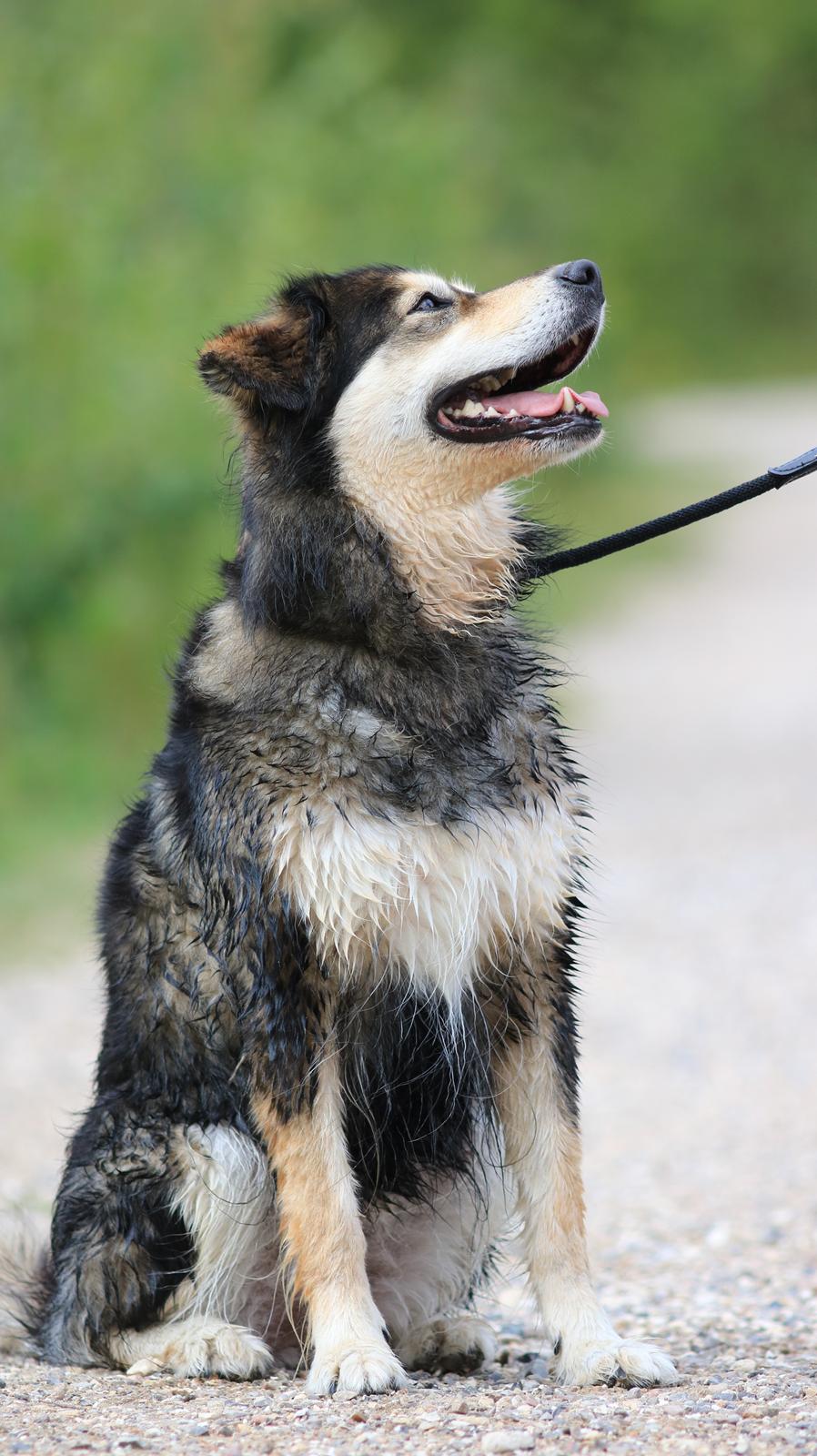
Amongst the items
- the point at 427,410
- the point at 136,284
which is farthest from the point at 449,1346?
the point at 136,284

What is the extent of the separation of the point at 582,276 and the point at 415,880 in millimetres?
1391

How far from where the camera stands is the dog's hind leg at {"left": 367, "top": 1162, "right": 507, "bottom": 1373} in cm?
390

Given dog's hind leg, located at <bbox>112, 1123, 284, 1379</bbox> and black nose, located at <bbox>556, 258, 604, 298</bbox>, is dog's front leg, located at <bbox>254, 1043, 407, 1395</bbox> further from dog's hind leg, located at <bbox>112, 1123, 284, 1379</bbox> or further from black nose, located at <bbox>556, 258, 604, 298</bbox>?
black nose, located at <bbox>556, 258, 604, 298</bbox>

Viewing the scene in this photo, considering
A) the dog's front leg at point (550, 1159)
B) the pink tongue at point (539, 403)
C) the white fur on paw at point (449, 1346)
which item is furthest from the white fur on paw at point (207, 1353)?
the pink tongue at point (539, 403)

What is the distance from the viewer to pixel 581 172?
37250mm

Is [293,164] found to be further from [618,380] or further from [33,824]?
[618,380]

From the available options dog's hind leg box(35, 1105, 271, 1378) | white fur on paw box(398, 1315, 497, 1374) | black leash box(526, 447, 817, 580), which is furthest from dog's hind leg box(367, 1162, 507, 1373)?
black leash box(526, 447, 817, 580)

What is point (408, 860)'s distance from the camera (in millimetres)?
3506

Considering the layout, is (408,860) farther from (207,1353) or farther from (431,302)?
(431,302)

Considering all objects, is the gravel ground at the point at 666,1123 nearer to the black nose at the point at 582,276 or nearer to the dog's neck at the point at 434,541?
the dog's neck at the point at 434,541

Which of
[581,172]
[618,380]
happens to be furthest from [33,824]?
[581,172]

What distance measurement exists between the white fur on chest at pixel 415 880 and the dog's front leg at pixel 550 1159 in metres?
0.23

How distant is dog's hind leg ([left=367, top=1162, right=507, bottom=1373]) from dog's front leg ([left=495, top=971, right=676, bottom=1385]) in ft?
0.61

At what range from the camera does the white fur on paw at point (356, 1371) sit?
3381 millimetres
